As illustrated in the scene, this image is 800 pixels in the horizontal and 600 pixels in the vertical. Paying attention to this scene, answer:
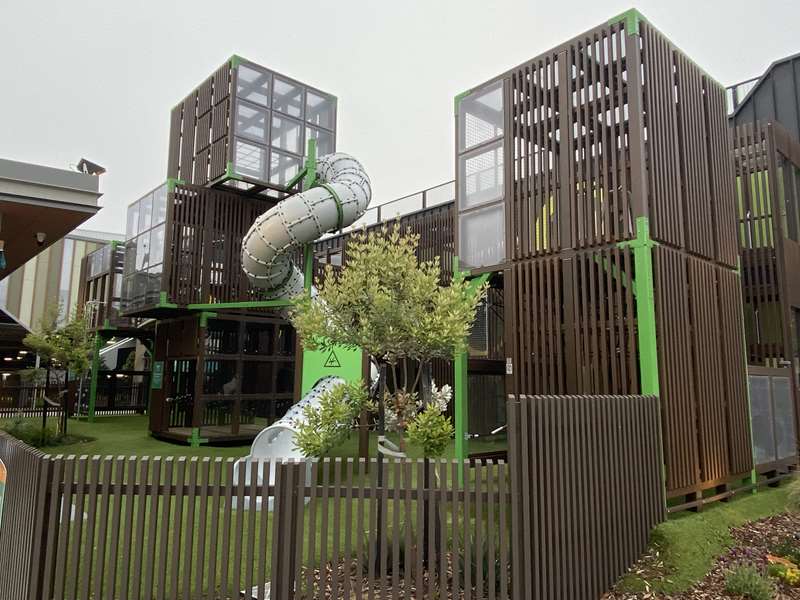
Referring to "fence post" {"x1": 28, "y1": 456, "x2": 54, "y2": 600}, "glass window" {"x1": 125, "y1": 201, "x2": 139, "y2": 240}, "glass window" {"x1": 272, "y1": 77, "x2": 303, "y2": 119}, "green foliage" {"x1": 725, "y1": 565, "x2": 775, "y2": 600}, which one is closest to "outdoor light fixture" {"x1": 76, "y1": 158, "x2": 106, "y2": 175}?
"fence post" {"x1": 28, "y1": 456, "x2": 54, "y2": 600}

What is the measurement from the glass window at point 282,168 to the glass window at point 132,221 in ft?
15.0

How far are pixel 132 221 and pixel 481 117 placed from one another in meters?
11.5

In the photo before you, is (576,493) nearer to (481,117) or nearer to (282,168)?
(481,117)

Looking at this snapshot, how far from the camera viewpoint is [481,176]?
10.0 m

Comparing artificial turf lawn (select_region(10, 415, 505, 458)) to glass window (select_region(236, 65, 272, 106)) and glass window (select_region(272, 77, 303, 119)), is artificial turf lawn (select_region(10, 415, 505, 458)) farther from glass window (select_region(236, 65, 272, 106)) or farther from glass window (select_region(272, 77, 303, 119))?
glass window (select_region(236, 65, 272, 106))

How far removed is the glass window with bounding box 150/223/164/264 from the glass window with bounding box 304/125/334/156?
15.2ft

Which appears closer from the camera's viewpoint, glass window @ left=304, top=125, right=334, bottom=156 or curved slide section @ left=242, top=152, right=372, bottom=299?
curved slide section @ left=242, top=152, right=372, bottom=299

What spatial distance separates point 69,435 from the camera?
15.4 meters

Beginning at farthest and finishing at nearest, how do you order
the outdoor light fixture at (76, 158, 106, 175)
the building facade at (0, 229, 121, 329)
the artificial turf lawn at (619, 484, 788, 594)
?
the building facade at (0, 229, 121, 329) < the outdoor light fixture at (76, 158, 106, 175) < the artificial turf lawn at (619, 484, 788, 594)

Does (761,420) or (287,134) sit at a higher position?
(287,134)

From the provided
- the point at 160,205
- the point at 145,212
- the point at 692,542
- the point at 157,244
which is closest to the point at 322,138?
the point at 160,205

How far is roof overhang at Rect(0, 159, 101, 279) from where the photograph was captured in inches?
265

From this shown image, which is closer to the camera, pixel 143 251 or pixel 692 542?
pixel 692 542

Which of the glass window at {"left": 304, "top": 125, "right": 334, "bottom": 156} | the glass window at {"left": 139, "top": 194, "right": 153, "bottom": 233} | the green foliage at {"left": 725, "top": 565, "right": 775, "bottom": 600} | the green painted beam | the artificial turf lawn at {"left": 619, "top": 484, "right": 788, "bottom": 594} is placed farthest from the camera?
the glass window at {"left": 139, "top": 194, "right": 153, "bottom": 233}
